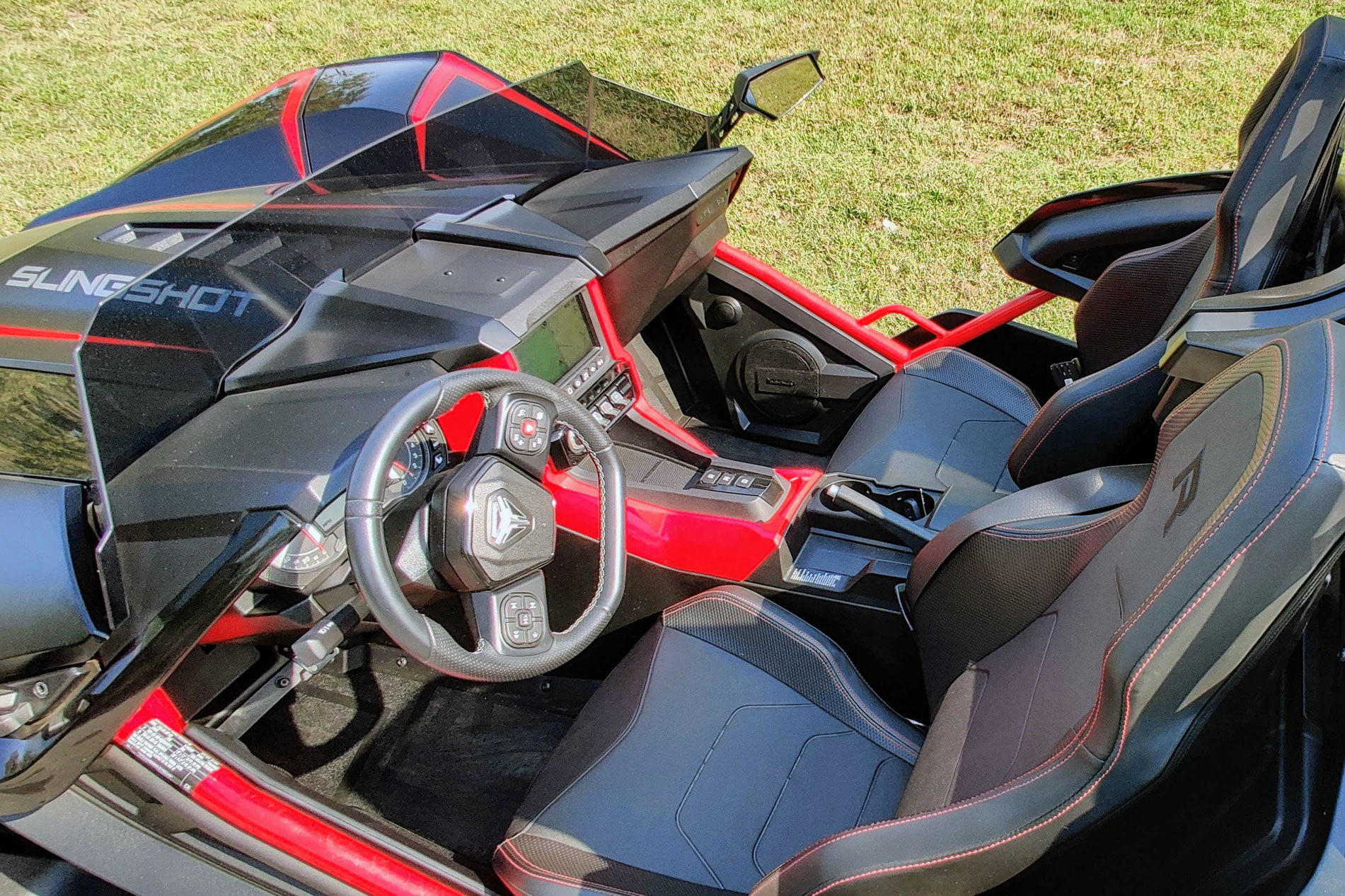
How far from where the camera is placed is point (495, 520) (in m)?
1.38

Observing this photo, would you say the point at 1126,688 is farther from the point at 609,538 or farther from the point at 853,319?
the point at 853,319

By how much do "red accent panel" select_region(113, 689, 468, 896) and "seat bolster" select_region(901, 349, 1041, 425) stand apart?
179 cm

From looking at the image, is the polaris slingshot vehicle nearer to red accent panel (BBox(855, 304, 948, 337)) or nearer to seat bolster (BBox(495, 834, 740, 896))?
seat bolster (BBox(495, 834, 740, 896))

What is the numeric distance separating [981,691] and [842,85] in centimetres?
411

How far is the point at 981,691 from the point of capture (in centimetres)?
153

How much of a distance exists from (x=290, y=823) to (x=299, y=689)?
0.90 metres

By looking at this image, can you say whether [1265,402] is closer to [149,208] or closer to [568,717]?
[568,717]

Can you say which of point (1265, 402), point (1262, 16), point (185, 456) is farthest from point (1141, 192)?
point (1262, 16)

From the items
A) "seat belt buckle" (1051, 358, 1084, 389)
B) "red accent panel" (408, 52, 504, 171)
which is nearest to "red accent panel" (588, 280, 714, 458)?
"red accent panel" (408, 52, 504, 171)

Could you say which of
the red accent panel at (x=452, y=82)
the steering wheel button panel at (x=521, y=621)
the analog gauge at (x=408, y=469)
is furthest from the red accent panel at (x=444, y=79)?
the steering wheel button panel at (x=521, y=621)

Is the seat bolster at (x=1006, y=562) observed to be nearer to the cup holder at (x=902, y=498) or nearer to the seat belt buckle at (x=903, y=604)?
the seat belt buckle at (x=903, y=604)

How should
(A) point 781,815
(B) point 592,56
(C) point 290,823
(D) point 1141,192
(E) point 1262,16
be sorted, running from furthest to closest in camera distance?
(B) point 592,56 < (E) point 1262,16 < (D) point 1141,192 < (A) point 781,815 < (C) point 290,823

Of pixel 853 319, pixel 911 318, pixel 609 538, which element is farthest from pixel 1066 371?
pixel 609 538

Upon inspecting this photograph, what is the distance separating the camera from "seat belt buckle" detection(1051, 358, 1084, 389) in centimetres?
259
